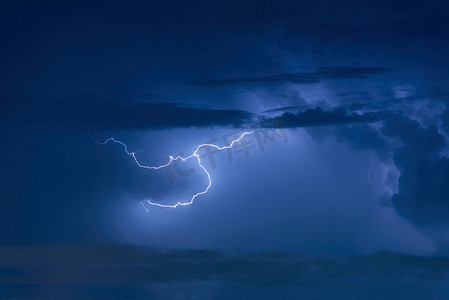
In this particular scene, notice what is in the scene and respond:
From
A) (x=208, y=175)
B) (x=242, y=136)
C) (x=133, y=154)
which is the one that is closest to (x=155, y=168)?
(x=133, y=154)

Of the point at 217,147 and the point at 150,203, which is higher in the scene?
the point at 217,147

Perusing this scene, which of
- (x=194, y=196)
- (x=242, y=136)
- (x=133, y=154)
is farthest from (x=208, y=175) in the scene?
(x=133, y=154)

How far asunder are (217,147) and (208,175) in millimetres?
705

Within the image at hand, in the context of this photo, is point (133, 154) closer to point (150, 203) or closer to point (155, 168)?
point (155, 168)

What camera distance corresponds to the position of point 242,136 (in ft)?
31.2

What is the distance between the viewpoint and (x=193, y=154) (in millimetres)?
9492

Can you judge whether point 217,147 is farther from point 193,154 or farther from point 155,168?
point 155,168

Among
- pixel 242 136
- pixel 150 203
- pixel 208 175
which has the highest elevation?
pixel 242 136

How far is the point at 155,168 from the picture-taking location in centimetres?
966

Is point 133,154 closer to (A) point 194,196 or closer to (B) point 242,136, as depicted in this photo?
(A) point 194,196

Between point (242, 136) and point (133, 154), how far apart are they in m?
2.68

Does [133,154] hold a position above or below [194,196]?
above

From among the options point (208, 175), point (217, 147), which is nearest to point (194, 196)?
point (208, 175)

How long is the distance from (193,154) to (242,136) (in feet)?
4.10
